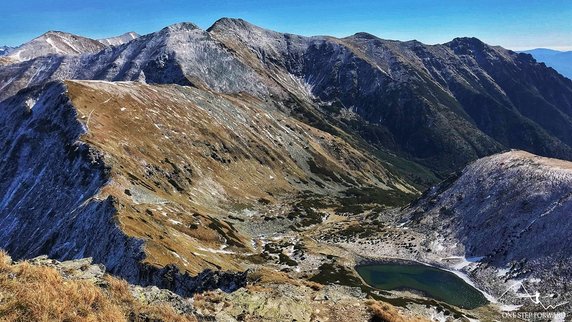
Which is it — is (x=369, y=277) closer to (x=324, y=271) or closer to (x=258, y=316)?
(x=324, y=271)

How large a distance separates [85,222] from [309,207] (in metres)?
105

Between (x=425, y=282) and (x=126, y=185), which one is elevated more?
(x=126, y=185)

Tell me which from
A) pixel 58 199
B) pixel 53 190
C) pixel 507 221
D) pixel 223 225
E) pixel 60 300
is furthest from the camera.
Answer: pixel 507 221

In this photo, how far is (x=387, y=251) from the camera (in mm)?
120375

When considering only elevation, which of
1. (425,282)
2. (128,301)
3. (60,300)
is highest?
(60,300)

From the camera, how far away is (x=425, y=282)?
102875 mm

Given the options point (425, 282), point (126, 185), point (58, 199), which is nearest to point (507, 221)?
point (425, 282)

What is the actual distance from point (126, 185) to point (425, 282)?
7207 cm

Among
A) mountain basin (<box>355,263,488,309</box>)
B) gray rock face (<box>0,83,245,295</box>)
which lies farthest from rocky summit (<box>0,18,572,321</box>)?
mountain basin (<box>355,263,488,309</box>)

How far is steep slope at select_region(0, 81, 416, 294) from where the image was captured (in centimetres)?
6906

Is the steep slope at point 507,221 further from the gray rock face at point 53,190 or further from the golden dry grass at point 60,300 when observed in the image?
the golden dry grass at point 60,300

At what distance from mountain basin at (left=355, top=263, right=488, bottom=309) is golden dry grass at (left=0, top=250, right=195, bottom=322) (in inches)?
3205

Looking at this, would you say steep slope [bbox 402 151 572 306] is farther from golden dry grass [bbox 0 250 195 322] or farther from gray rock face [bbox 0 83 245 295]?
golden dry grass [bbox 0 250 195 322]

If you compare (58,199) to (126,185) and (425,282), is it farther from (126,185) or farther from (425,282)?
(425,282)
